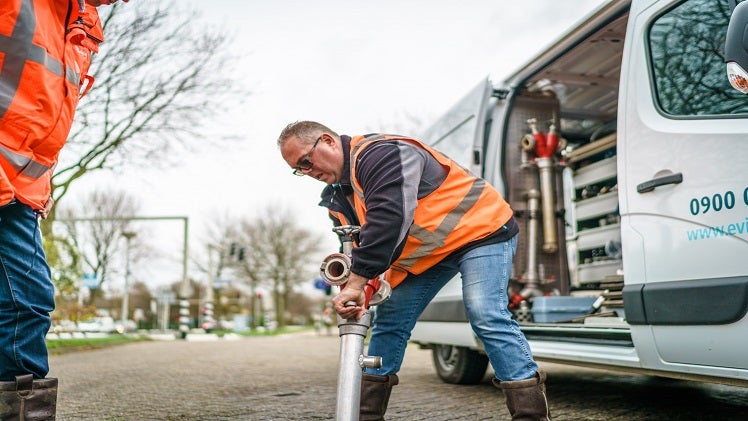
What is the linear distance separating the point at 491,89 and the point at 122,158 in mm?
10041

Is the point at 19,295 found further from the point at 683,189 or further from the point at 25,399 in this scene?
the point at 683,189

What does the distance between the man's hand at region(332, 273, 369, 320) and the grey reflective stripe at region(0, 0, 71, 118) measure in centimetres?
125

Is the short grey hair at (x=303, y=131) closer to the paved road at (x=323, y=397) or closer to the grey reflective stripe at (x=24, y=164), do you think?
the grey reflective stripe at (x=24, y=164)

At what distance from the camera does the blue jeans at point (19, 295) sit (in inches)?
90.6

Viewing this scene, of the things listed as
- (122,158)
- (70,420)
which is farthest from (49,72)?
(122,158)

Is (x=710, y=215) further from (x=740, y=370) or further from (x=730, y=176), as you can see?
(x=740, y=370)

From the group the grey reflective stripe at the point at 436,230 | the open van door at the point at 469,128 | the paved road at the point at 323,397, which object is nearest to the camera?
the grey reflective stripe at the point at 436,230

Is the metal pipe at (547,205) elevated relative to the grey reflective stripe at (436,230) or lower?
elevated

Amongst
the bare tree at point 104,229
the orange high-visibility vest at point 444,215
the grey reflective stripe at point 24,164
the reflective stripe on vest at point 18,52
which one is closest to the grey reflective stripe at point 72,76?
the reflective stripe on vest at point 18,52

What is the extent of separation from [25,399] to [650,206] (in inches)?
107

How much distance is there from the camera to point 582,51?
15.9ft

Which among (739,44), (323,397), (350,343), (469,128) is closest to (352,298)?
(350,343)

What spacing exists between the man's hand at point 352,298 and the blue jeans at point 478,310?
1.82ft

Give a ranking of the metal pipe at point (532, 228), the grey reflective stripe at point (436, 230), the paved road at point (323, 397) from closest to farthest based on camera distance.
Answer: the grey reflective stripe at point (436, 230) < the paved road at point (323, 397) < the metal pipe at point (532, 228)
